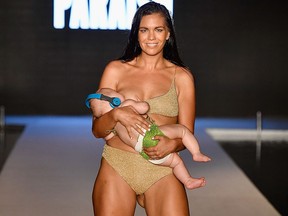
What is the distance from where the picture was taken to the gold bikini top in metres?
2.76

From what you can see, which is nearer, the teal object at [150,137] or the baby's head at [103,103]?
the teal object at [150,137]

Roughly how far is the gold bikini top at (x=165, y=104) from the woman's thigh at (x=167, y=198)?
23 cm

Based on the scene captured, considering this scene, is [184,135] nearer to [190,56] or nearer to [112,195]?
[112,195]

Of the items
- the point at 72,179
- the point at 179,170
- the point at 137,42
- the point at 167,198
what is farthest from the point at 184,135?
the point at 72,179

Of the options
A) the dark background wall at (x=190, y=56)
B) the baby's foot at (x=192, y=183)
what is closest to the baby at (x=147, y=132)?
the baby's foot at (x=192, y=183)

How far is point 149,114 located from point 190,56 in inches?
332

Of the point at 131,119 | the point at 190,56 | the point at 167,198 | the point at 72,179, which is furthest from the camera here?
the point at 190,56

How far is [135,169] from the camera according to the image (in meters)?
2.77

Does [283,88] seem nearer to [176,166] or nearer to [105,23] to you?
[105,23]

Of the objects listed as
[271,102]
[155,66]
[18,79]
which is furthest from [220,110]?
[155,66]

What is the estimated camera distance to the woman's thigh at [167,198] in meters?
2.68

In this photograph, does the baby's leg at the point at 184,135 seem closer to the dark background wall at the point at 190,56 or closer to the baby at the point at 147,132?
the baby at the point at 147,132

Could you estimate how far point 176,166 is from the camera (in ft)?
9.01

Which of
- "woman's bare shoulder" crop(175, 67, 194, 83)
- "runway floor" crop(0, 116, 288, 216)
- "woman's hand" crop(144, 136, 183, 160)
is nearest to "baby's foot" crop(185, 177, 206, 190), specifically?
"woman's hand" crop(144, 136, 183, 160)
